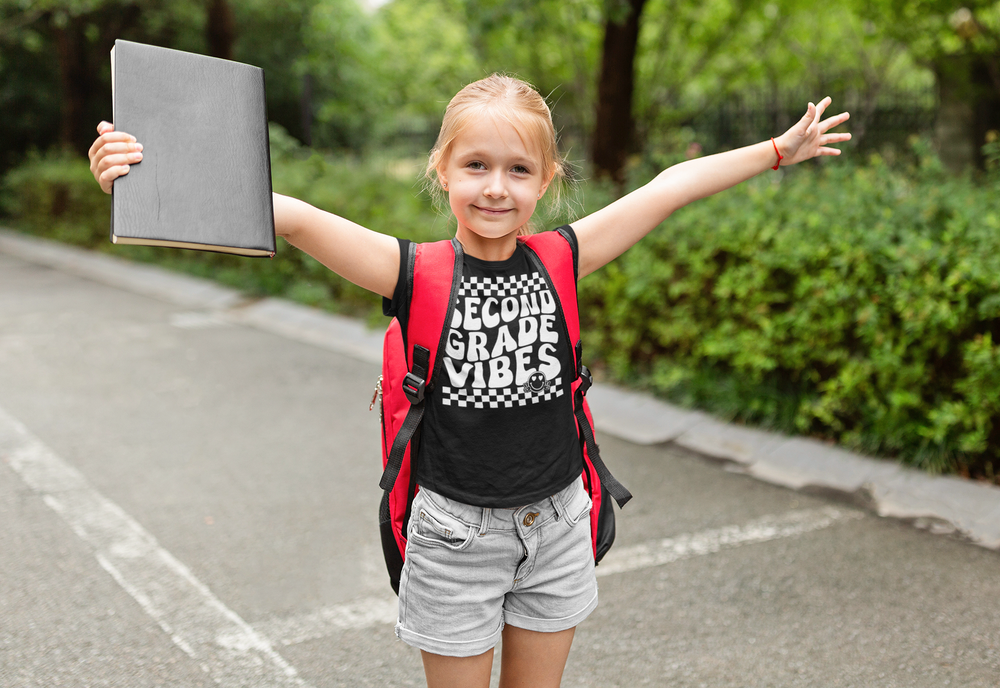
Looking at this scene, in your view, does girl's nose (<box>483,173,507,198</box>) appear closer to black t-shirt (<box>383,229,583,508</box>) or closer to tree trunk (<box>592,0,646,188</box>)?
black t-shirt (<box>383,229,583,508</box>)

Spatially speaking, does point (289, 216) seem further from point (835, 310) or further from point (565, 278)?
point (835, 310)

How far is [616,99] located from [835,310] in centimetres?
432

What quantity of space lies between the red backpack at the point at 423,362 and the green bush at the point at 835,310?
2824 mm

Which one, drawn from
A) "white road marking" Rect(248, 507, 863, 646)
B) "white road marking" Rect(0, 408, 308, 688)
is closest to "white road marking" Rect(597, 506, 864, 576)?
"white road marking" Rect(248, 507, 863, 646)

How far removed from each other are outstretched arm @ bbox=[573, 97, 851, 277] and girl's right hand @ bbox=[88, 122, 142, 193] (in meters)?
0.90

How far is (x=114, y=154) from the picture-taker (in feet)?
4.73

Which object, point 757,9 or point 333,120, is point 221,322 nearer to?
point 757,9

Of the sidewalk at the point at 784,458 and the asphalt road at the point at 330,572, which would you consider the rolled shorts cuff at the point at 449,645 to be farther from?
the sidewalk at the point at 784,458

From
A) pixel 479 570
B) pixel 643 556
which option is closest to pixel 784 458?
pixel 643 556

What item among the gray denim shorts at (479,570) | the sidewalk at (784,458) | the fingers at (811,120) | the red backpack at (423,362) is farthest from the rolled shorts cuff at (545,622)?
the sidewalk at (784,458)

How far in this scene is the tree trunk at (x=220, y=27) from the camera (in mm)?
13039

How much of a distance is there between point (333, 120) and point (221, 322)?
566 inches

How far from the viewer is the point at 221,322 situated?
8.73m

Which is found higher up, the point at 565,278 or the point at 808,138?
the point at 808,138
